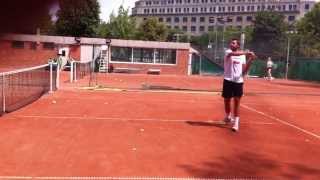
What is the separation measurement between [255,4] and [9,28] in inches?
67.5

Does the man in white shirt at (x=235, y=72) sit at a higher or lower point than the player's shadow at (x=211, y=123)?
higher

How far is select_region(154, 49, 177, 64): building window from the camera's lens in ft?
181

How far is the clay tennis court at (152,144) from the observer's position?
751cm

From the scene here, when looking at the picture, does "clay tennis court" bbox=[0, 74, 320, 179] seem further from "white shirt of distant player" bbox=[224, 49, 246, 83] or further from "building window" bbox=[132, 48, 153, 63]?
"building window" bbox=[132, 48, 153, 63]

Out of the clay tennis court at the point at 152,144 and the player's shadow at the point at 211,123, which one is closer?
the clay tennis court at the point at 152,144

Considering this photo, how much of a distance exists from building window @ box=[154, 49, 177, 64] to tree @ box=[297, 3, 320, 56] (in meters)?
18.4

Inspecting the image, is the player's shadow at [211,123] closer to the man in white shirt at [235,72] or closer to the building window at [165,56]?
the man in white shirt at [235,72]

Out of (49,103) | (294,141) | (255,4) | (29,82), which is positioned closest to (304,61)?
(29,82)

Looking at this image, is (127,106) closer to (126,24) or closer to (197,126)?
(197,126)

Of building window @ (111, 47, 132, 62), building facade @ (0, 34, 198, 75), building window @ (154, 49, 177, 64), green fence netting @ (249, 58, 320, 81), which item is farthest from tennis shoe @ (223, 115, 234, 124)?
building window @ (111, 47, 132, 62)

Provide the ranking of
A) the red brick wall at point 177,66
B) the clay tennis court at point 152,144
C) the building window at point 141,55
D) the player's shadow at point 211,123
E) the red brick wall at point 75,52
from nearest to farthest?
the clay tennis court at point 152,144
the player's shadow at point 211,123
the red brick wall at point 75,52
the red brick wall at point 177,66
the building window at point 141,55

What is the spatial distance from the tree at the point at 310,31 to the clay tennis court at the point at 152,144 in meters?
52.8

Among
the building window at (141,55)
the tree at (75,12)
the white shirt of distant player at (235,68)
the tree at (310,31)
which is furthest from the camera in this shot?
the tree at (310,31)

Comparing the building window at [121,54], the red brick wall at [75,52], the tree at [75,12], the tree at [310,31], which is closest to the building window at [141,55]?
the building window at [121,54]
